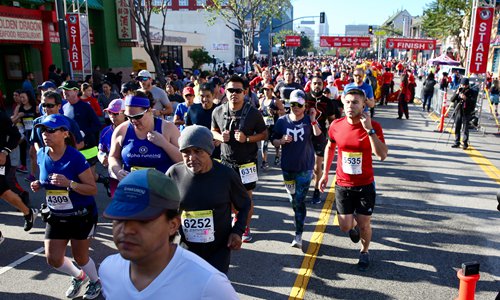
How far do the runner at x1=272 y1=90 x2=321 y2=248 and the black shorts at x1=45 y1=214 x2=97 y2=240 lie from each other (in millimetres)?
2551

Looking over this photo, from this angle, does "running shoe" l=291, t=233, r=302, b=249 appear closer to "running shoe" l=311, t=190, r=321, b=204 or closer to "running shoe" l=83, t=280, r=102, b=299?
"running shoe" l=311, t=190, r=321, b=204

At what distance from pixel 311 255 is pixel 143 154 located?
2.46 metres

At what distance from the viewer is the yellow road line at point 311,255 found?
457 centimetres

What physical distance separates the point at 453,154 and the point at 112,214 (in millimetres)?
11096

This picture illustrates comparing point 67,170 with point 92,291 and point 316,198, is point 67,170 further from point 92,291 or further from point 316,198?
point 316,198

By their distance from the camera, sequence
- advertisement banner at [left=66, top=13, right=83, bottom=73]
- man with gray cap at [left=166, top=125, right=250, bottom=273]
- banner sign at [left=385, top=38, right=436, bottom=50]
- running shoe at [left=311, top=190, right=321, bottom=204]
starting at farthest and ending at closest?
banner sign at [left=385, top=38, right=436, bottom=50], advertisement banner at [left=66, top=13, right=83, bottom=73], running shoe at [left=311, top=190, right=321, bottom=204], man with gray cap at [left=166, top=125, right=250, bottom=273]

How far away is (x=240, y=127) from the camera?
5.35 meters

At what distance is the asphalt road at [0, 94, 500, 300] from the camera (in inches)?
182

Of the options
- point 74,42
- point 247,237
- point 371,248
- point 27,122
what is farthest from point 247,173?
point 74,42

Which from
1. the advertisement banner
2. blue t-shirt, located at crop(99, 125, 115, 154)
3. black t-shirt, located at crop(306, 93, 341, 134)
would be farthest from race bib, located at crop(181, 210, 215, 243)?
the advertisement banner

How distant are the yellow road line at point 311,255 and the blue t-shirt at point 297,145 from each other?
1.04 meters

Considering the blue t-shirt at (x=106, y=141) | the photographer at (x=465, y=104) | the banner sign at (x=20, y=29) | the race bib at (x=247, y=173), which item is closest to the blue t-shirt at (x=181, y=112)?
the blue t-shirt at (x=106, y=141)

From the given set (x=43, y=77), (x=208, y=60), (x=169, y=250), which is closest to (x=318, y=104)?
(x=169, y=250)

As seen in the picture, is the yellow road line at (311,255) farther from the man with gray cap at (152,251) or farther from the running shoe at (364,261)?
the man with gray cap at (152,251)
